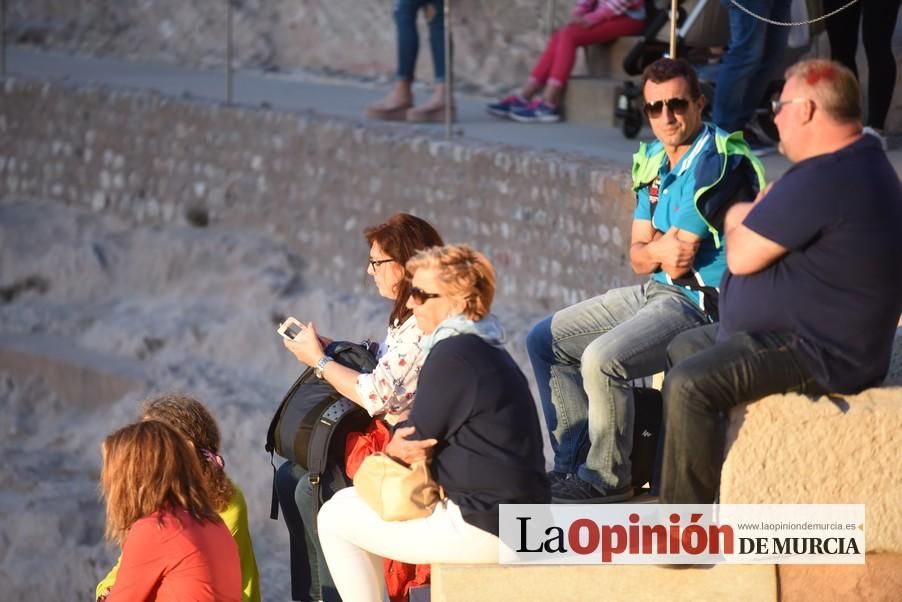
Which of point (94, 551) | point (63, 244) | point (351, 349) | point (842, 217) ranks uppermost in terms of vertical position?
point (842, 217)

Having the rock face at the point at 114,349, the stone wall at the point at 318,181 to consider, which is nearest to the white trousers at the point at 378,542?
the stone wall at the point at 318,181

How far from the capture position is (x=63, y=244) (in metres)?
13.0

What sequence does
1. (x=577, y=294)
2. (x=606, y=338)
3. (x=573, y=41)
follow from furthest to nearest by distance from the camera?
(x=573, y=41)
(x=577, y=294)
(x=606, y=338)

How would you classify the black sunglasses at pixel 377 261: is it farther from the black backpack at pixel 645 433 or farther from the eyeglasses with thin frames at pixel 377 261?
the black backpack at pixel 645 433

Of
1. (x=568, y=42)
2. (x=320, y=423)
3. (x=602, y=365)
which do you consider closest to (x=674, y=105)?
(x=602, y=365)

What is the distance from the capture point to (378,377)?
15.6 ft

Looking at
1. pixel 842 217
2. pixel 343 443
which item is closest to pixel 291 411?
pixel 343 443

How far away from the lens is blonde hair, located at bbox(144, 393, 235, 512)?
4543 mm

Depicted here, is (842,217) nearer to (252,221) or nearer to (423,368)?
(423,368)

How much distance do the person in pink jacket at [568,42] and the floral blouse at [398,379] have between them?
19.7 feet

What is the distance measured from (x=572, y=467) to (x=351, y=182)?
632cm

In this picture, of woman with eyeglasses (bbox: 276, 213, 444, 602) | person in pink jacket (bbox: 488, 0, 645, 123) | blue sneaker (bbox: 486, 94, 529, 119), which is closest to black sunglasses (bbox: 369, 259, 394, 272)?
woman with eyeglasses (bbox: 276, 213, 444, 602)

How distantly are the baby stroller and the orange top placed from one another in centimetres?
497

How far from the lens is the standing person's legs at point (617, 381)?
15.6 feet
